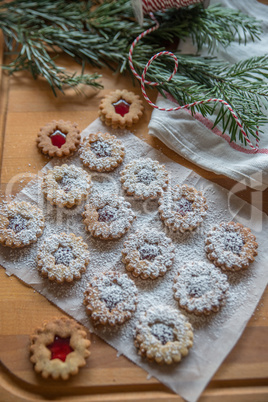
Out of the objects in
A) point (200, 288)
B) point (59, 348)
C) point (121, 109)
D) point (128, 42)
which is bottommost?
point (59, 348)

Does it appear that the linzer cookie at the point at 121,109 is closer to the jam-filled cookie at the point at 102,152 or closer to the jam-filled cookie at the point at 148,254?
the jam-filled cookie at the point at 102,152

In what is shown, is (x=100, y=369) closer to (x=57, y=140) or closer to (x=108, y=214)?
(x=108, y=214)

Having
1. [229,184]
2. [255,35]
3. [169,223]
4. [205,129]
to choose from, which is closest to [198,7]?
[255,35]

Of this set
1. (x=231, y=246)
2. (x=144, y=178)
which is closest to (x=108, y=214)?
(x=144, y=178)

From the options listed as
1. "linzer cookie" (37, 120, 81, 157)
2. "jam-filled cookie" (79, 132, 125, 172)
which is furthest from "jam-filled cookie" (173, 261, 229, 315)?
"linzer cookie" (37, 120, 81, 157)

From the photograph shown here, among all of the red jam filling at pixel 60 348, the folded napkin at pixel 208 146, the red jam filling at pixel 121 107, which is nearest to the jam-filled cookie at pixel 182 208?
the folded napkin at pixel 208 146
